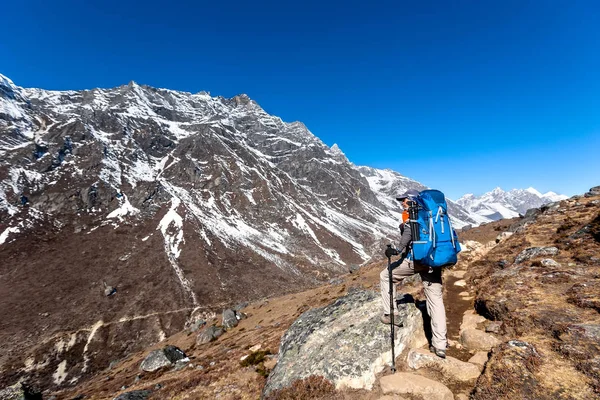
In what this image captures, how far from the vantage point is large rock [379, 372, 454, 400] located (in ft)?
24.2

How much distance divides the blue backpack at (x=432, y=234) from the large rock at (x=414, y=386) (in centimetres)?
325

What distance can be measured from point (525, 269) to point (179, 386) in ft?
61.7

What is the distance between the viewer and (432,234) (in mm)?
8609

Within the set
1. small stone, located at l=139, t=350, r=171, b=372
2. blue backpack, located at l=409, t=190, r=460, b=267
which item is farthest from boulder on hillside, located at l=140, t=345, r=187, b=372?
blue backpack, located at l=409, t=190, r=460, b=267

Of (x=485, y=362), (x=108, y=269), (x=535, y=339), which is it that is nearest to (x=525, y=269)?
(x=535, y=339)

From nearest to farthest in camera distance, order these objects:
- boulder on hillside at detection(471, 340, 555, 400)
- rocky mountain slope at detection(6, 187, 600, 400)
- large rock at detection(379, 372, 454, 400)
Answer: boulder on hillside at detection(471, 340, 555, 400) → rocky mountain slope at detection(6, 187, 600, 400) → large rock at detection(379, 372, 454, 400)

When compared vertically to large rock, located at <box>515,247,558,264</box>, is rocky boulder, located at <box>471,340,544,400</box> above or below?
below

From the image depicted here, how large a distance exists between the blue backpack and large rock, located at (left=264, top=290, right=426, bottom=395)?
3.18m

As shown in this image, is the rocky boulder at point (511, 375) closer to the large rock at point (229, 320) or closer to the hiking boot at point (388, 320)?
the hiking boot at point (388, 320)

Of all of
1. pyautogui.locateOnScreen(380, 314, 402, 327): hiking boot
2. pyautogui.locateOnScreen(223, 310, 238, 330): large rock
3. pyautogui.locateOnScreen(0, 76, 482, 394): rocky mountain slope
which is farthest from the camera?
pyautogui.locateOnScreen(0, 76, 482, 394): rocky mountain slope

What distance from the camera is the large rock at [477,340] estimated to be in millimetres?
9103

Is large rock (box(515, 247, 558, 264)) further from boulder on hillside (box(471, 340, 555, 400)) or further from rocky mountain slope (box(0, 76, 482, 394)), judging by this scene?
rocky mountain slope (box(0, 76, 482, 394))

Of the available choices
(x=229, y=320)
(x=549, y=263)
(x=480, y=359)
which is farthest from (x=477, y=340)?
(x=229, y=320)

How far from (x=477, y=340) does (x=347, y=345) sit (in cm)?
441
